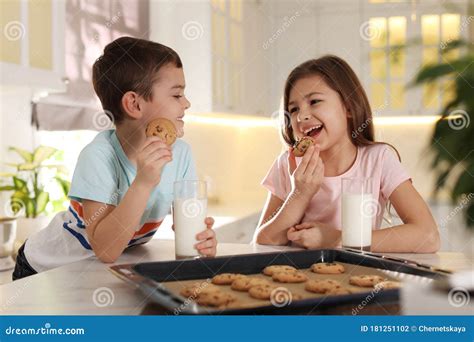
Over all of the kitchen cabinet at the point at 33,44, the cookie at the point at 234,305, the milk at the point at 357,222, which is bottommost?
the cookie at the point at 234,305

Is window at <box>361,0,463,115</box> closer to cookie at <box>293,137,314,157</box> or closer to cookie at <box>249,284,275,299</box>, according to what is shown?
cookie at <box>293,137,314,157</box>

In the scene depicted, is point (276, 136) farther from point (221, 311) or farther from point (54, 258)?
point (221, 311)

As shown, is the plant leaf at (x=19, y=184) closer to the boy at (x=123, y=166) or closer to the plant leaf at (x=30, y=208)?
the plant leaf at (x=30, y=208)

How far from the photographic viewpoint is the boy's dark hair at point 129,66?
100 centimetres

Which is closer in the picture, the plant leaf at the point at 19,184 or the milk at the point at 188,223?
the milk at the point at 188,223

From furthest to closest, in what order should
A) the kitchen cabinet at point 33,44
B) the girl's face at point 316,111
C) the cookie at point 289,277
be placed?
1. the kitchen cabinet at point 33,44
2. the girl's face at point 316,111
3. the cookie at point 289,277

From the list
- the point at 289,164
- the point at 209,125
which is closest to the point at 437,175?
the point at 289,164

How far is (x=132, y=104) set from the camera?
101cm

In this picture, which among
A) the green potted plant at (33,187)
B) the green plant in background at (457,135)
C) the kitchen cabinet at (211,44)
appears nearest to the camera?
the green plant in background at (457,135)

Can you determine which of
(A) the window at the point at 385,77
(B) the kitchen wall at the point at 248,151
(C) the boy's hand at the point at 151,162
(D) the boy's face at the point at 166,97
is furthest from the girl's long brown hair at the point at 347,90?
(A) the window at the point at 385,77

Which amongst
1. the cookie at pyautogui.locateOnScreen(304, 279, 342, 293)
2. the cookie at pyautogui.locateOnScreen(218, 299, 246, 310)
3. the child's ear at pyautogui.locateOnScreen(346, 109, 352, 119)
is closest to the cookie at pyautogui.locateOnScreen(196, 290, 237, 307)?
the cookie at pyautogui.locateOnScreen(218, 299, 246, 310)

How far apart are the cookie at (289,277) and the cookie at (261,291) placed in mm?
71

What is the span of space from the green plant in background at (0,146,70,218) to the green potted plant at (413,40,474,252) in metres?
1.28
